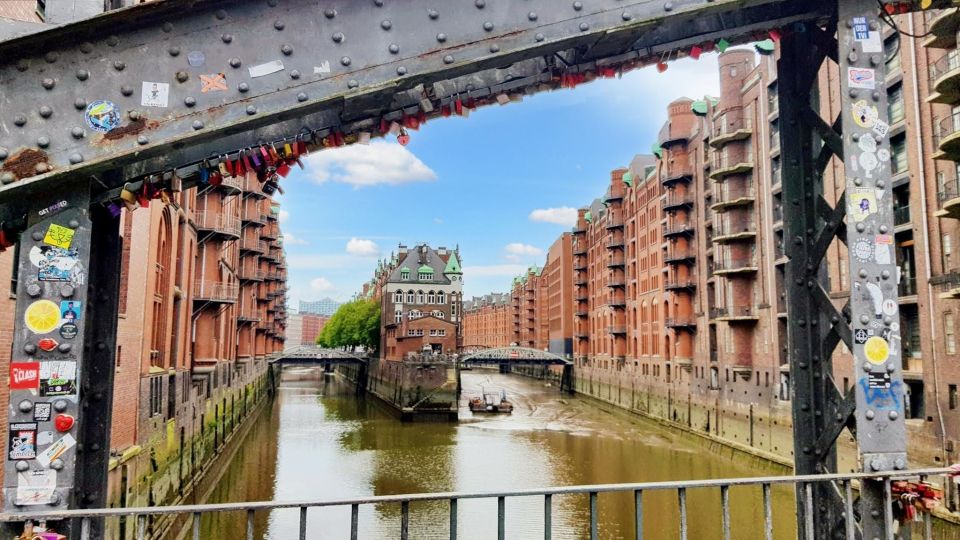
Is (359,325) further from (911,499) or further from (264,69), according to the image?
(911,499)

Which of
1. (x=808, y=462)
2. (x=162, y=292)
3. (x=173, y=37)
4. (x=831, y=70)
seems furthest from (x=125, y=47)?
(x=831, y=70)

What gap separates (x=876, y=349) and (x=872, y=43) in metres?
1.86

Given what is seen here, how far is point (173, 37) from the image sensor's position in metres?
3.34

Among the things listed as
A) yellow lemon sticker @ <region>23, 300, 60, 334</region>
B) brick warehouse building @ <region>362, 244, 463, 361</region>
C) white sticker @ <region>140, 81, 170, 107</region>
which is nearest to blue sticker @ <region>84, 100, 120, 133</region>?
white sticker @ <region>140, 81, 170, 107</region>

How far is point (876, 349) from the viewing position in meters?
3.75

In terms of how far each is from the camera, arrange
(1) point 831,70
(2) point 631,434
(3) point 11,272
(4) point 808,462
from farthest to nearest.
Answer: (2) point 631,434 < (1) point 831,70 < (3) point 11,272 < (4) point 808,462

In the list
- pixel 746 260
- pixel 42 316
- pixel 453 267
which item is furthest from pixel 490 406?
pixel 42 316

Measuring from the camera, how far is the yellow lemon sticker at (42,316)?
3150mm

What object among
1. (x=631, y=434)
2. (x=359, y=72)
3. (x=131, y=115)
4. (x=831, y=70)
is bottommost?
(x=631, y=434)

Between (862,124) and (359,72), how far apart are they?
2972 mm

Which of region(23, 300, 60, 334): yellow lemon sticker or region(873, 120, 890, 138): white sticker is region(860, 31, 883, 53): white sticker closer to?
region(873, 120, 890, 138): white sticker

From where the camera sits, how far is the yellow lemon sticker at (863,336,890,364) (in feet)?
12.3

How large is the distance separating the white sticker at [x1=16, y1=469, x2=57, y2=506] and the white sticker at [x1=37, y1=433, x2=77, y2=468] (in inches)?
1.9

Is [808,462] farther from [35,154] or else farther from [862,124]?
[35,154]
